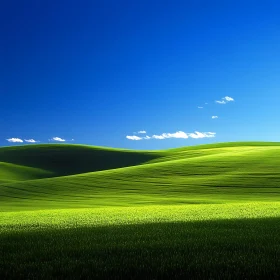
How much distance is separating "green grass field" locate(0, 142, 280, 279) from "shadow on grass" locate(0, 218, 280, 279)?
24mm

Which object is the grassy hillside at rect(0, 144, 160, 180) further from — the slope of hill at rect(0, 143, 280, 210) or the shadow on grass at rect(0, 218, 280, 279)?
the shadow on grass at rect(0, 218, 280, 279)

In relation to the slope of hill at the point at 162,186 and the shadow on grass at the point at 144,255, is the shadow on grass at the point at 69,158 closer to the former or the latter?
the slope of hill at the point at 162,186

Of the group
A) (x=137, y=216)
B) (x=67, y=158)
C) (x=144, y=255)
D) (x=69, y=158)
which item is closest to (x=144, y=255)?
(x=144, y=255)

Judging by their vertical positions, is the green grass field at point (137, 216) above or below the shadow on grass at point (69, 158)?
below

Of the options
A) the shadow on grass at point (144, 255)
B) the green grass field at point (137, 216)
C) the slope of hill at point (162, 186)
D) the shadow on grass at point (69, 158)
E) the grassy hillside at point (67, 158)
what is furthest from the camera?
the shadow on grass at point (69, 158)

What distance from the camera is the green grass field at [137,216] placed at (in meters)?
8.45

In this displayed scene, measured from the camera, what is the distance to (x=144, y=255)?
371 inches

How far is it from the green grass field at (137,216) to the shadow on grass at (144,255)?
0.02m

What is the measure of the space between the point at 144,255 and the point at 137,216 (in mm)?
15234

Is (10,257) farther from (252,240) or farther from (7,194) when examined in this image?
(7,194)

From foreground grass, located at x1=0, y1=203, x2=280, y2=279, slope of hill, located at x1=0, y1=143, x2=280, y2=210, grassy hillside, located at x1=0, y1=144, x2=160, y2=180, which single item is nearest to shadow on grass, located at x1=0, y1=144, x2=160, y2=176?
grassy hillside, located at x1=0, y1=144, x2=160, y2=180

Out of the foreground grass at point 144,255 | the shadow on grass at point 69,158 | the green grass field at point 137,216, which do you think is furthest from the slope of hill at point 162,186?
the shadow on grass at point 69,158

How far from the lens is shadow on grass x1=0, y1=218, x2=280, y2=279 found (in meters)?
7.93

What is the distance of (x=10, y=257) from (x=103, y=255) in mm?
2255
